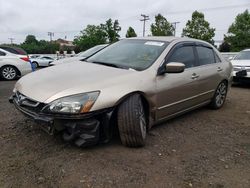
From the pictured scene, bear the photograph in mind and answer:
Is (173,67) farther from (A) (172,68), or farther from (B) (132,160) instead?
(B) (132,160)

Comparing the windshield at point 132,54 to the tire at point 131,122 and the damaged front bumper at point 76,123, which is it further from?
the damaged front bumper at point 76,123

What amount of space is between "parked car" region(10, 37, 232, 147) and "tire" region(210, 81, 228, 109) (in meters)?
0.74

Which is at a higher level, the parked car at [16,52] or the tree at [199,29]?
the tree at [199,29]

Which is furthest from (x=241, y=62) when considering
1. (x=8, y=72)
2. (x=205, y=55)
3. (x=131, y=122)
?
(x=8, y=72)

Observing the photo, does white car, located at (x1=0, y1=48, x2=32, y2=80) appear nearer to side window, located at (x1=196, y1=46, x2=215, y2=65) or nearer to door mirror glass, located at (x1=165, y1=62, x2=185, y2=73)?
side window, located at (x1=196, y1=46, x2=215, y2=65)

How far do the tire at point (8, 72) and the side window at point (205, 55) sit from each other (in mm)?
7359

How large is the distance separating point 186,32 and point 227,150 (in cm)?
3454

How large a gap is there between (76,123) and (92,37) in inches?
1554

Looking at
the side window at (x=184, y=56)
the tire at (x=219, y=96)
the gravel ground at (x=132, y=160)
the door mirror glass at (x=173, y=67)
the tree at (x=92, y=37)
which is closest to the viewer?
the gravel ground at (x=132, y=160)

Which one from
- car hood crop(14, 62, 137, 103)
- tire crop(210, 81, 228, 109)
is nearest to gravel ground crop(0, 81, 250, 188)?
car hood crop(14, 62, 137, 103)

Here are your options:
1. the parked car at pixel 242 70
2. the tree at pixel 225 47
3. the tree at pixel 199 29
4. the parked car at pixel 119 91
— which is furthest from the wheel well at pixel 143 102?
the tree at pixel 225 47

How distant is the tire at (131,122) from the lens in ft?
9.96

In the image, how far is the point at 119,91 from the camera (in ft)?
9.96

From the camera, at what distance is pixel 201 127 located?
425 centimetres
